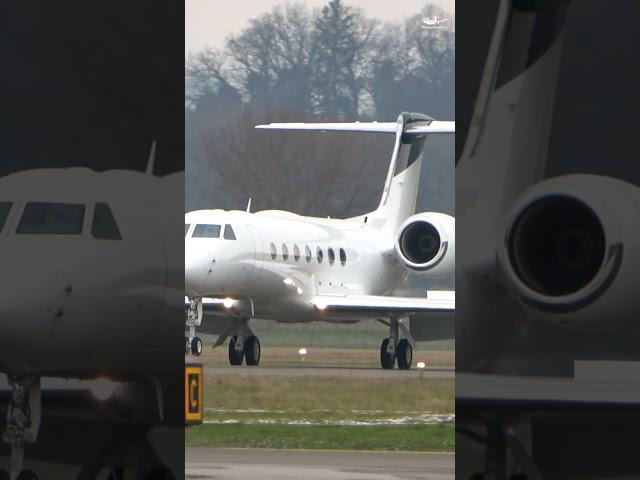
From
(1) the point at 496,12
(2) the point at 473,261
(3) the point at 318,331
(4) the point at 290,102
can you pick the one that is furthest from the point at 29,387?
(4) the point at 290,102

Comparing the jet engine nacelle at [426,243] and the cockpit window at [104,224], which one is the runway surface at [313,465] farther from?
the jet engine nacelle at [426,243]

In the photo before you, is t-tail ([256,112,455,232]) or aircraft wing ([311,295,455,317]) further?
t-tail ([256,112,455,232])

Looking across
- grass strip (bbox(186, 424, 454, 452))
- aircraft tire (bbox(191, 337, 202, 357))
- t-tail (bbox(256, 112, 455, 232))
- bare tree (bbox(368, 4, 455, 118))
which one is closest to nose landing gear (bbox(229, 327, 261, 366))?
aircraft tire (bbox(191, 337, 202, 357))

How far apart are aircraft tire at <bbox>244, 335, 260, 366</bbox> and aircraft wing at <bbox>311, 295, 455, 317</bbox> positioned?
255 centimetres

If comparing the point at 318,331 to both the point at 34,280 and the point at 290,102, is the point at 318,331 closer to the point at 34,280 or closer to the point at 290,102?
the point at 290,102

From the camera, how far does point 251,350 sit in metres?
33.2

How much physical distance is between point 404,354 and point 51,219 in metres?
30.2

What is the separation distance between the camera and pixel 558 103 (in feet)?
11.6

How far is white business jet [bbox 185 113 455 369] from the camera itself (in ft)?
104

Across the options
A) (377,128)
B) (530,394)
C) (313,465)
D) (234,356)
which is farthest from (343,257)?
(530,394)

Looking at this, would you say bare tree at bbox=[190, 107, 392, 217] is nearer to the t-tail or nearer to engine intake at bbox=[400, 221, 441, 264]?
the t-tail

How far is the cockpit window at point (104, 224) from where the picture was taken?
12.0ft

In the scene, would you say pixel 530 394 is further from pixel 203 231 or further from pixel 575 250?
pixel 203 231

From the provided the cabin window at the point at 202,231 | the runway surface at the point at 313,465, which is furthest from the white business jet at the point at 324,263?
the runway surface at the point at 313,465
